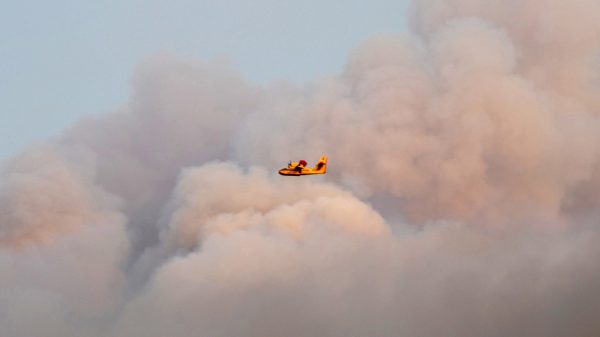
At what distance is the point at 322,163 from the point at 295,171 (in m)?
4.44

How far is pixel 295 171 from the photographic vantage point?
8762 centimetres

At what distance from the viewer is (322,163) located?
297 ft
